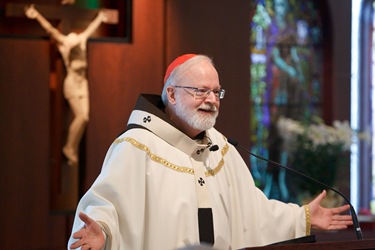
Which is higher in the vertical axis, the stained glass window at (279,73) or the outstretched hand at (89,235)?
the stained glass window at (279,73)

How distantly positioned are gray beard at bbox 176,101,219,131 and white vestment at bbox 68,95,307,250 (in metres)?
0.10

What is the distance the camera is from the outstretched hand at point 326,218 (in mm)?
5629

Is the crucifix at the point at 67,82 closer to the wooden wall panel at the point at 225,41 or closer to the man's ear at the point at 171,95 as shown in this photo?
the wooden wall panel at the point at 225,41

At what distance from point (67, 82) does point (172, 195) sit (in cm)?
328

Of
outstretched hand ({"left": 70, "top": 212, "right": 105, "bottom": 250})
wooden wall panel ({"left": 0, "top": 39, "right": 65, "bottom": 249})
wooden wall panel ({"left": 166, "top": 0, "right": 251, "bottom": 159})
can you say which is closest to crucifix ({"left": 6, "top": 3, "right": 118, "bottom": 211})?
wooden wall panel ({"left": 0, "top": 39, "right": 65, "bottom": 249})

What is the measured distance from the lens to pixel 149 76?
882 cm

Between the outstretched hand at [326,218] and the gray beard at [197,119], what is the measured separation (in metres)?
0.71

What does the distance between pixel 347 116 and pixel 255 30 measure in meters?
1.24

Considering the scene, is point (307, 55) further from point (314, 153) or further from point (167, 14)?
point (167, 14)

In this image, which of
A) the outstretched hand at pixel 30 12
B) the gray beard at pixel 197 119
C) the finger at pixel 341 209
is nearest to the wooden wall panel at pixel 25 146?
the outstretched hand at pixel 30 12

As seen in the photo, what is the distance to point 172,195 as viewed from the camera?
5387 mm

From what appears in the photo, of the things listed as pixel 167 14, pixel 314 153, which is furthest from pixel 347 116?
pixel 167 14

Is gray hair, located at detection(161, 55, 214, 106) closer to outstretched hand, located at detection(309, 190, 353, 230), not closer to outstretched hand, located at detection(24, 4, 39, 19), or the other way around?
outstretched hand, located at detection(309, 190, 353, 230)

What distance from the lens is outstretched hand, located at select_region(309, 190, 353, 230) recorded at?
563 centimetres
